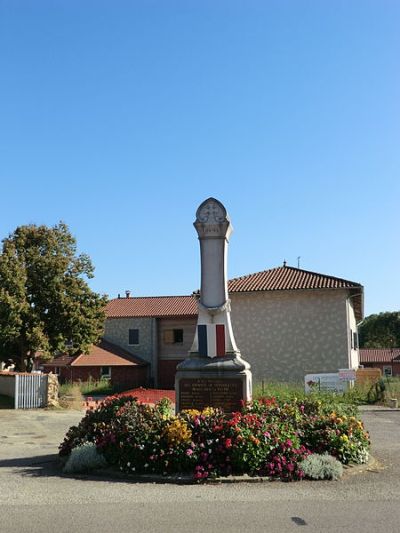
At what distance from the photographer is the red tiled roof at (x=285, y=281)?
31.2 m

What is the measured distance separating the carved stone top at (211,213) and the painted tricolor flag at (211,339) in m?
2.28

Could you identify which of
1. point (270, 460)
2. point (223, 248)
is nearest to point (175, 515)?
point (270, 460)

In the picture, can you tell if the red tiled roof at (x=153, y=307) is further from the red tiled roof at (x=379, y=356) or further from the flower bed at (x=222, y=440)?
the flower bed at (x=222, y=440)

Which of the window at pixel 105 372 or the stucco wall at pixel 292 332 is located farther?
the window at pixel 105 372

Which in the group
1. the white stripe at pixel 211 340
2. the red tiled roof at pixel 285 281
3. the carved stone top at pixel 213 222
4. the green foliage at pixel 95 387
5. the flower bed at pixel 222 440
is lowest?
the green foliage at pixel 95 387

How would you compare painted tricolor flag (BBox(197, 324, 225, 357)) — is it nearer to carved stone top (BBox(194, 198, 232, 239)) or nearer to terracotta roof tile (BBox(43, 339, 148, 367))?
carved stone top (BBox(194, 198, 232, 239))

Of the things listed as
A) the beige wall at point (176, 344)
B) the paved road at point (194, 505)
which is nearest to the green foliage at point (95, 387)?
the beige wall at point (176, 344)

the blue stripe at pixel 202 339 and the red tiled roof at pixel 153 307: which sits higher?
the red tiled roof at pixel 153 307

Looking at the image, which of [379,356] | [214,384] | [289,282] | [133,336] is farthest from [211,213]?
[379,356]

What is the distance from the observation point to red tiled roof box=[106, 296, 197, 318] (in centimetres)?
4706

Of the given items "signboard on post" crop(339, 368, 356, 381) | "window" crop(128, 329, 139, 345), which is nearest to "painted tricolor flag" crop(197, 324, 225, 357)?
"signboard on post" crop(339, 368, 356, 381)

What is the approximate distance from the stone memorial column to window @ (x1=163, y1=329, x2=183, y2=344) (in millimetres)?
34529

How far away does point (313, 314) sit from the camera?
31391 millimetres

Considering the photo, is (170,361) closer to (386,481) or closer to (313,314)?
(313,314)
